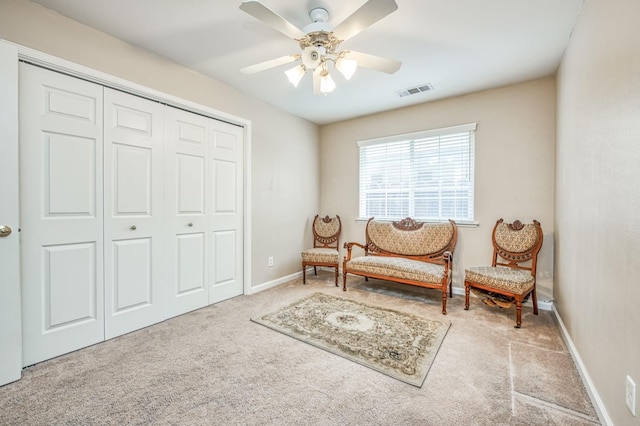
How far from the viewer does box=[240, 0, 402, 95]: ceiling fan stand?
1.54m

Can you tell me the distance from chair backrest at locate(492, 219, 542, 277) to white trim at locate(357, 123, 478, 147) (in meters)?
1.22

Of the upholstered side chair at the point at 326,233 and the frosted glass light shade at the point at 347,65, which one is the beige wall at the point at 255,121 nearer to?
the upholstered side chair at the point at 326,233

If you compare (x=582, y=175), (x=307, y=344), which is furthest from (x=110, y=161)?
(x=582, y=175)

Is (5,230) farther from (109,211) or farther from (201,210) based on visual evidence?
(201,210)

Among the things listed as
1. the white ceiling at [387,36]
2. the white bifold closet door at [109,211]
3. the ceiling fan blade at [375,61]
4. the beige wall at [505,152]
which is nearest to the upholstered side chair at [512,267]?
the beige wall at [505,152]

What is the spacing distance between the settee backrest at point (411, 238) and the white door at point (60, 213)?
3123mm

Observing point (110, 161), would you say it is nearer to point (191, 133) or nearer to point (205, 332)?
point (191, 133)

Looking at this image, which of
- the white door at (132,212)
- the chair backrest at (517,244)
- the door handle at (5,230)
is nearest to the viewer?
the door handle at (5,230)

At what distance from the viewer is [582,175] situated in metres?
1.88

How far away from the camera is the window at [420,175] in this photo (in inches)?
136

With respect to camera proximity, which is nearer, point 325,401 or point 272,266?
point 325,401

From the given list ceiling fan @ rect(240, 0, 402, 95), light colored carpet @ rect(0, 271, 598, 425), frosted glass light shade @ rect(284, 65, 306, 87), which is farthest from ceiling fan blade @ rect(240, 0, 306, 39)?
light colored carpet @ rect(0, 271, 598, 425)

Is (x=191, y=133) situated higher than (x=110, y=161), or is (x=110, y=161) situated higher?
(x=191, y=133)

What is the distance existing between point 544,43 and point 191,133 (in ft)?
11.2
